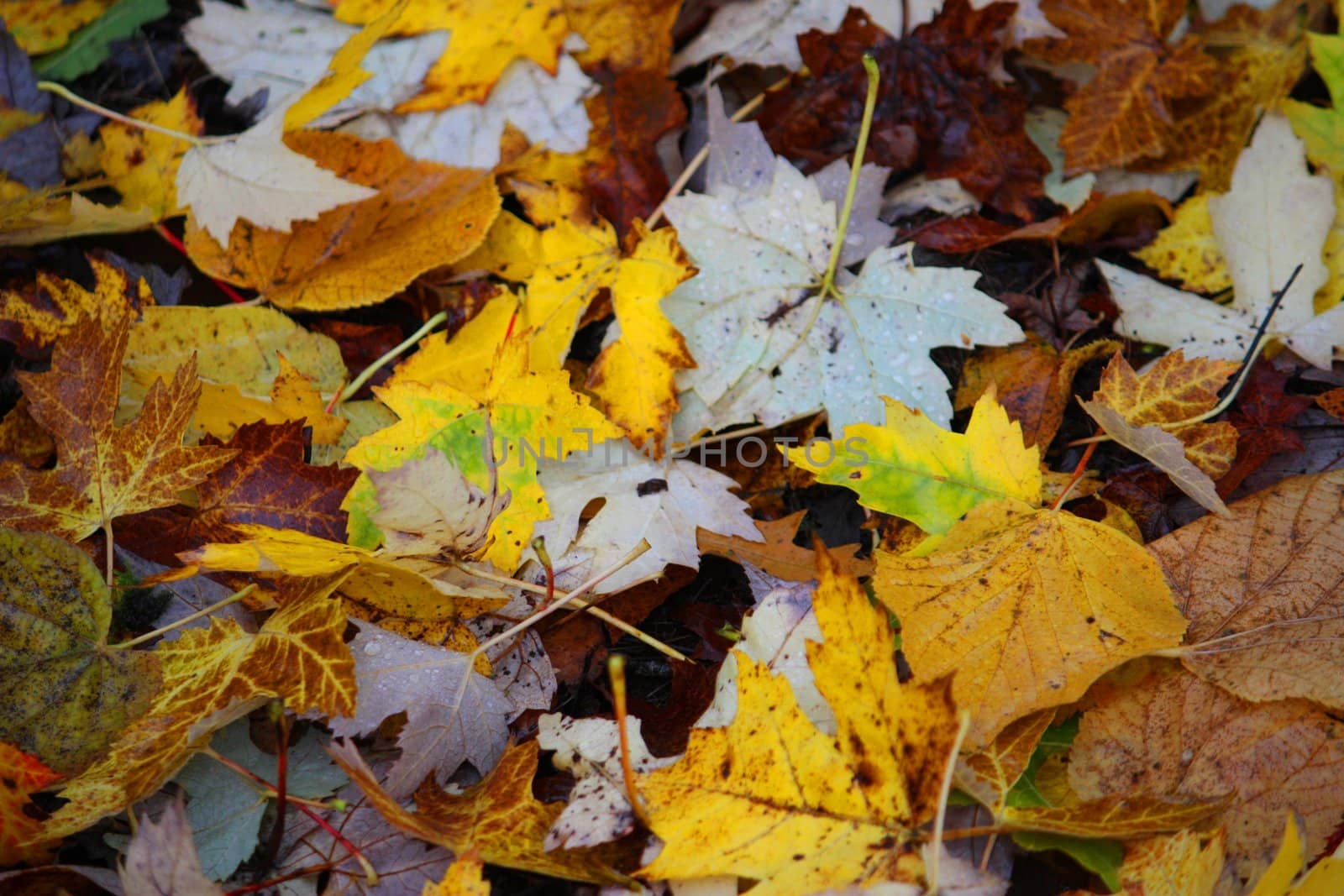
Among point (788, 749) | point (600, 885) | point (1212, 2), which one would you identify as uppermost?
point (1212, 2)

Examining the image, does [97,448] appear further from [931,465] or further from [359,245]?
[931,465]

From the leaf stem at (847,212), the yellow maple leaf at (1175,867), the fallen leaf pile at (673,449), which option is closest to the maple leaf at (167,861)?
the fallen leaf pile at (673,449)

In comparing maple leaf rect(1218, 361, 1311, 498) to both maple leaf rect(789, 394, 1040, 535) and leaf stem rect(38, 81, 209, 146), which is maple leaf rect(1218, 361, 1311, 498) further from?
leaf stem rect(38, 81, 209, 146)

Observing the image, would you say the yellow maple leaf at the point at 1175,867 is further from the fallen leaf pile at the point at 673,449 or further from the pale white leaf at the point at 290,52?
the pale white leaf at the point at 290,52

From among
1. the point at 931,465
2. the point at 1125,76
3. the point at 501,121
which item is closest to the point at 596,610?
the point at 931,465

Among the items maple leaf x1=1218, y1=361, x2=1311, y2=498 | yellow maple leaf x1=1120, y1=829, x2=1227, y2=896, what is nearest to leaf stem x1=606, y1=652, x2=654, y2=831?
yellow maple leaf x1=1120, y1=829, x2=1227, y2=896

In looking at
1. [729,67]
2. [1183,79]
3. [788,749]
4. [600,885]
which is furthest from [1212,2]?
[600,885]

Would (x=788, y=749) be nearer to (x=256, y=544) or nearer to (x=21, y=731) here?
(x=256, y=544)
